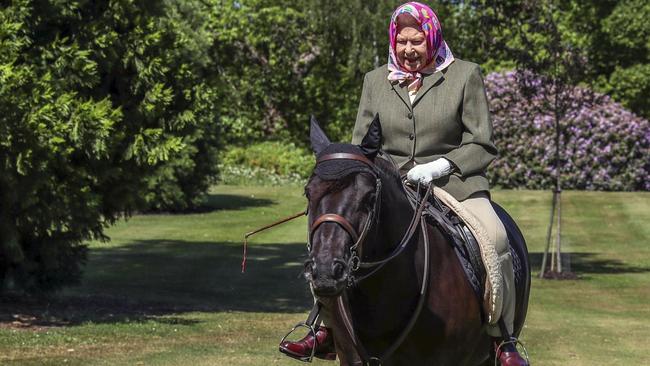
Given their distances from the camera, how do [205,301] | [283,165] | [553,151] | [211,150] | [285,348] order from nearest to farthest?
1. [285,348]
2. [205,301]
3. [211,150]
4. [553,151]
5. [283,165]

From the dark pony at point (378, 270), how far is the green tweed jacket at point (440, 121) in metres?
0.59

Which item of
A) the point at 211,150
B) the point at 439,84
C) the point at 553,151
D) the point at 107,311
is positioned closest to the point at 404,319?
the point at 439,84

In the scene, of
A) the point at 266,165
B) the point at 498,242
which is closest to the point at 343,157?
the point at 498,242

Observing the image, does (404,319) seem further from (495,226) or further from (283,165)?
(283,165)

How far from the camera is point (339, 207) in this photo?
5605 mm

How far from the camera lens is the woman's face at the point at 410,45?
7.08 meters

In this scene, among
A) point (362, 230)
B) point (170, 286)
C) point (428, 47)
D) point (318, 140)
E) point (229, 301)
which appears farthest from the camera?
point (170, 286)

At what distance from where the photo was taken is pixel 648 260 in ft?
90.7

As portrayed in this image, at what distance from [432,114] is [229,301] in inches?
512

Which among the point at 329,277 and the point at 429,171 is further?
the point at 429,171

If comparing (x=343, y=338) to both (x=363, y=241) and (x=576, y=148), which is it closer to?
(x=363, y=241)

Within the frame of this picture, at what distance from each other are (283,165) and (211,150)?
13.6m

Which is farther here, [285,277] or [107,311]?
[285,277]

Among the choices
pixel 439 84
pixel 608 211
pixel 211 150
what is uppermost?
pixel 439 84
